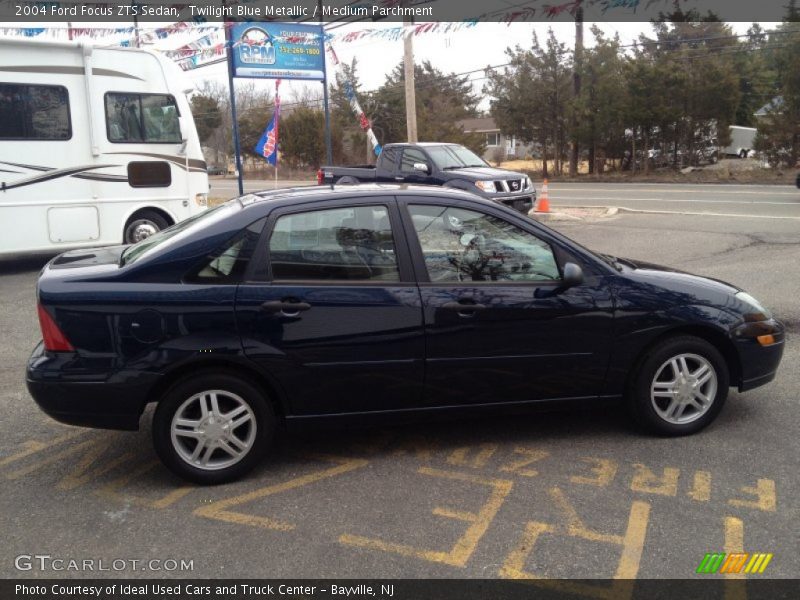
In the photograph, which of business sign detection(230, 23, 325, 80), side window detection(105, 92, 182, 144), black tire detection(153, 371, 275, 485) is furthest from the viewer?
business sign detection(230, 23, 325, 80)

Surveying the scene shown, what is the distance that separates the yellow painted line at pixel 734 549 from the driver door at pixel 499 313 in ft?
3.56

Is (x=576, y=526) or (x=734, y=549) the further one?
(x=576, y=526)

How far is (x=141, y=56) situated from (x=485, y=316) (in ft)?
29.9

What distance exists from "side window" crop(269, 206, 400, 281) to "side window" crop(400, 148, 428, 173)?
1072 cm

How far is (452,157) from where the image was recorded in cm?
1489

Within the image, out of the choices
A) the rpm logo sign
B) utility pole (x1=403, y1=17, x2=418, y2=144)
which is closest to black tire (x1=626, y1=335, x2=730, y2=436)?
utility pole (x1=403, y1=17, x2=418, y2=144)

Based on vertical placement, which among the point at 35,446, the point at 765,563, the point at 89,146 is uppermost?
the point at 89,146

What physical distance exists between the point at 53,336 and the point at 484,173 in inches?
450

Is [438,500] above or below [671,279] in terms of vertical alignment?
below

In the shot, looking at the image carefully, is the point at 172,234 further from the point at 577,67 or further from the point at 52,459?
the point at 577,67

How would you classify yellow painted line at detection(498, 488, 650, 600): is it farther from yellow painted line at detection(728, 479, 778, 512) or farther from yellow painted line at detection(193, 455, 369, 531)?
yellow painted line at detection(193, 455, 369, 531)

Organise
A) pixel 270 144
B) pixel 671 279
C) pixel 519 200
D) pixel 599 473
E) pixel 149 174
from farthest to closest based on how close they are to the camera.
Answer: pixel 270 144 → pixel 519 200 → pixel 149 174 → pixel 671 279 → pixel 599 473

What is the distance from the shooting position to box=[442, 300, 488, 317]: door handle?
3883 mm

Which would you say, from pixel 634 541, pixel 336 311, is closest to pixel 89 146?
pixel 336 311
